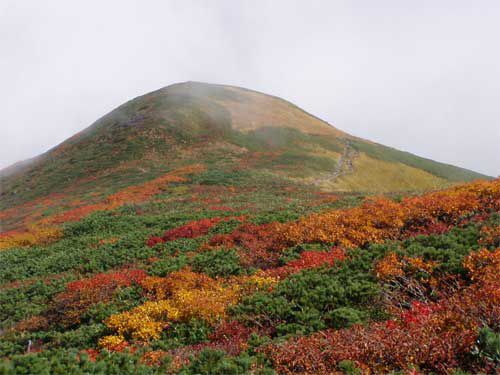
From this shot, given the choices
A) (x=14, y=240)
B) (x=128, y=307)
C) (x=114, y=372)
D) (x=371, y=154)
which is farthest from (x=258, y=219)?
(x=371, y=154)

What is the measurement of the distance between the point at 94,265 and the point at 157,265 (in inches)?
146

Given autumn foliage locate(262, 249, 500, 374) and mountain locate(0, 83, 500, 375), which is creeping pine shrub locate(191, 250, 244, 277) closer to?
mountain locate(0, 83, 500, 375)

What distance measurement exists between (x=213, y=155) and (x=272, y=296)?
43.9m

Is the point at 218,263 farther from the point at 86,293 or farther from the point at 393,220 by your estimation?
the point at 393,220

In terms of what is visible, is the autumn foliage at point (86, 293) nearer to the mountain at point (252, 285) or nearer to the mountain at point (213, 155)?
the mountain at point (252, 285)

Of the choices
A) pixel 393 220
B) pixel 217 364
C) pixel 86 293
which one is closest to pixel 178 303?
pixel 86 293

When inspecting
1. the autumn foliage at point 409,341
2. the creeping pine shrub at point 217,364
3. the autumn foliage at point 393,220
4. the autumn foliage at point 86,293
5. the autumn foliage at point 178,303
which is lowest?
the autumn foliage at point 86,293

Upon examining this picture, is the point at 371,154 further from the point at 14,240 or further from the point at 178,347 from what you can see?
the point at 178,347

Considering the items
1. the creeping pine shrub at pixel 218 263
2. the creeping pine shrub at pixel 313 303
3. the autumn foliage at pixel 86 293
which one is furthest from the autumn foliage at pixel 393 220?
the autumn foliage at pixel 86 293

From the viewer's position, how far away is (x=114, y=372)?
6797mm

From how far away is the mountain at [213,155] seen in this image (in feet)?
151

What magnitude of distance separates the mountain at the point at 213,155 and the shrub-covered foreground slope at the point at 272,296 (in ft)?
69.3

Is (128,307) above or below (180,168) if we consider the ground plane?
below

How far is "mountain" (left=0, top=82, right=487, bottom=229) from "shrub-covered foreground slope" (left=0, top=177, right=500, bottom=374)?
21129 millimetres
